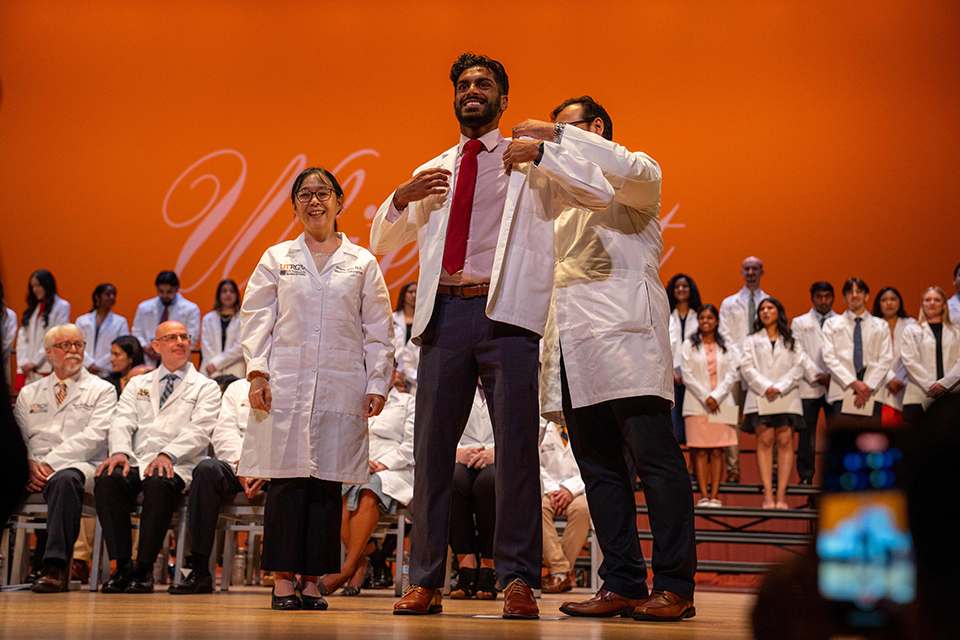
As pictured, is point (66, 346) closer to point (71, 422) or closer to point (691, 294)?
point (71, 422)

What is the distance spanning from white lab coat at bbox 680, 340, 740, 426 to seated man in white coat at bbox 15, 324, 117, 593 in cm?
403

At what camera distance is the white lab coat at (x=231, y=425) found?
479 centimetres

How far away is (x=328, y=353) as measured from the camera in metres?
3.18

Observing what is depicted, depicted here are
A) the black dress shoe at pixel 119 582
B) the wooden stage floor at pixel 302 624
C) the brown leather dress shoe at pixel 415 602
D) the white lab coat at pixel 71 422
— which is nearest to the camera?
the wooden stage floor at pixel 302 624

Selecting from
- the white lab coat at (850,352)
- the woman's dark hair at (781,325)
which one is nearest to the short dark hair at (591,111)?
the woman's dark hair at (781,325)

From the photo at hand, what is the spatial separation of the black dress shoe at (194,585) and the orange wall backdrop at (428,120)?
4.46 metres

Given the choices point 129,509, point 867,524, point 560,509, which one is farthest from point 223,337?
point 867,524

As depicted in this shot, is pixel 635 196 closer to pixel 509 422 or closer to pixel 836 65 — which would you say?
pixel 509 422

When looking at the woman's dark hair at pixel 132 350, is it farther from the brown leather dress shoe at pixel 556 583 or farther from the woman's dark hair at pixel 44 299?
the brown leather dress shoe at pixel 556 583

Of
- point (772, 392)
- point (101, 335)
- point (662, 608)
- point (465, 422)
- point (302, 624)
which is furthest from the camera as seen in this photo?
point (101, 335)

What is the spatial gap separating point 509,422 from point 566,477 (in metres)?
3.05

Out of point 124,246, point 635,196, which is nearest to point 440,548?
point 635,196

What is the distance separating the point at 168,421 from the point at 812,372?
15.4 ft

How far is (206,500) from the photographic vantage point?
14.6ft
